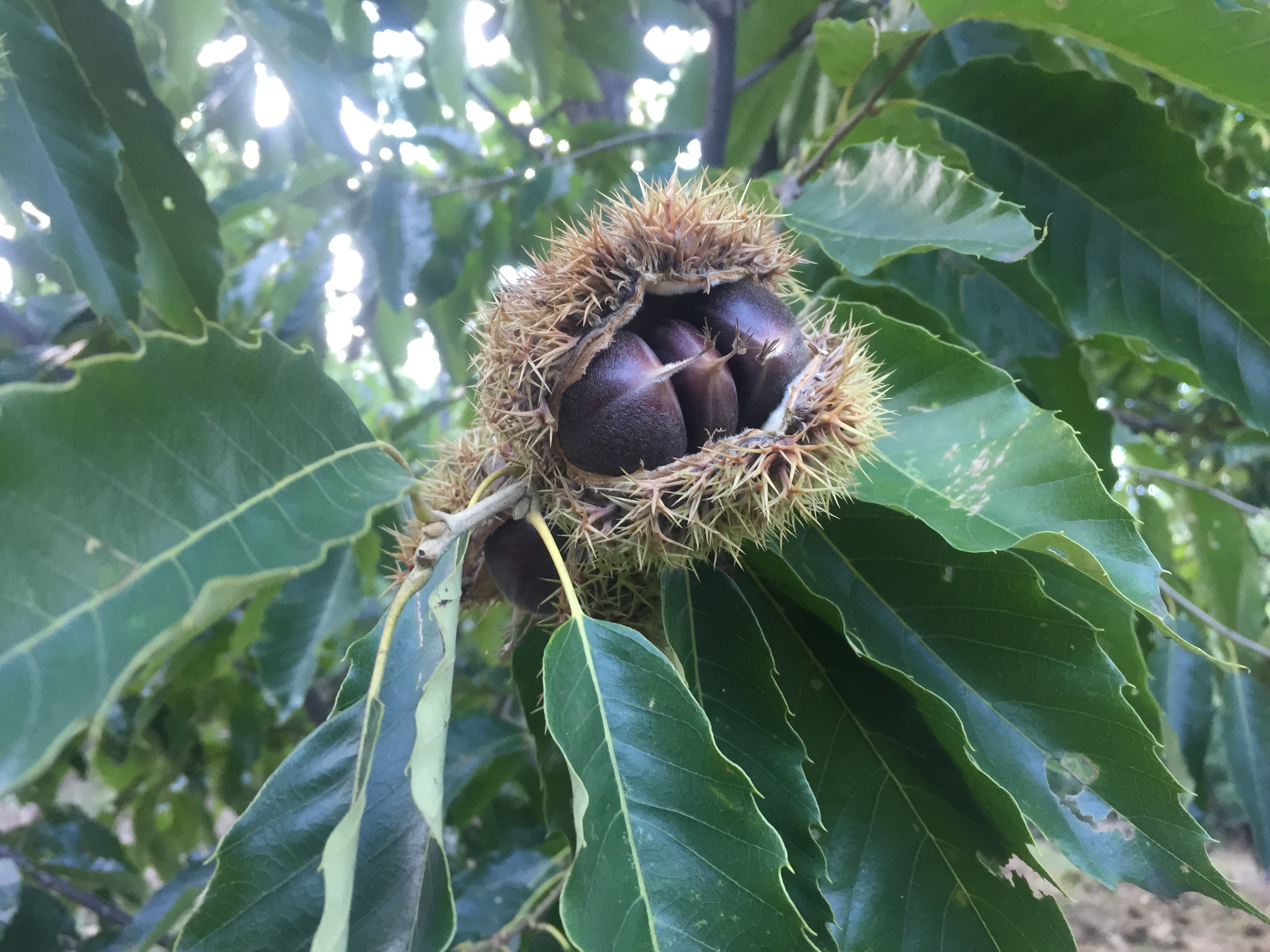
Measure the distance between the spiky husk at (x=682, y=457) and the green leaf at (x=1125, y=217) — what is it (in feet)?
2.10


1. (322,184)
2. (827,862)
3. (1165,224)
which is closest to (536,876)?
(827,862)

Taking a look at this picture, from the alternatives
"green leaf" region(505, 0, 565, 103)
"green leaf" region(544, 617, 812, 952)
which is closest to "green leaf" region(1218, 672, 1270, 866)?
"green leaf" region(544, 617, 812, 952)

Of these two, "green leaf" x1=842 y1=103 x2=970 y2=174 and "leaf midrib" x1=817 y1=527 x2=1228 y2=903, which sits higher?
"green leaf" x1=842 y1=103 x2=970 y2=174

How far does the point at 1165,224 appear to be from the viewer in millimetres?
1274

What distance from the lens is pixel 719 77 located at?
1.93m

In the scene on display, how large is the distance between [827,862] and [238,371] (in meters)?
0.93

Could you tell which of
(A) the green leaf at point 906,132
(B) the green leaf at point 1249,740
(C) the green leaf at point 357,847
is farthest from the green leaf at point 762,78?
(B) the green leaf at point 1249,740

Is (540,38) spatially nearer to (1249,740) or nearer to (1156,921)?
(1249,740)

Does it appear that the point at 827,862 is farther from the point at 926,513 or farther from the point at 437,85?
the point at 437,85

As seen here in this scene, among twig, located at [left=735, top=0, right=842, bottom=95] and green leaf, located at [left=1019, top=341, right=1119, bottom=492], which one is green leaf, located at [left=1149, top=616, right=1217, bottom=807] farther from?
twig, located at [left=735, top=0, right=842, bottom=95]

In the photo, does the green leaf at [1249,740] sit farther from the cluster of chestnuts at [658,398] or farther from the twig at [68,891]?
the twig at [68,891]

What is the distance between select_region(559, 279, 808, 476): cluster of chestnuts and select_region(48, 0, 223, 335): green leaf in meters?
0.83

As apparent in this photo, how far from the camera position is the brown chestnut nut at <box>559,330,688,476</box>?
2.95 feet

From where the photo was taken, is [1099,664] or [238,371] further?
[1099,664]
